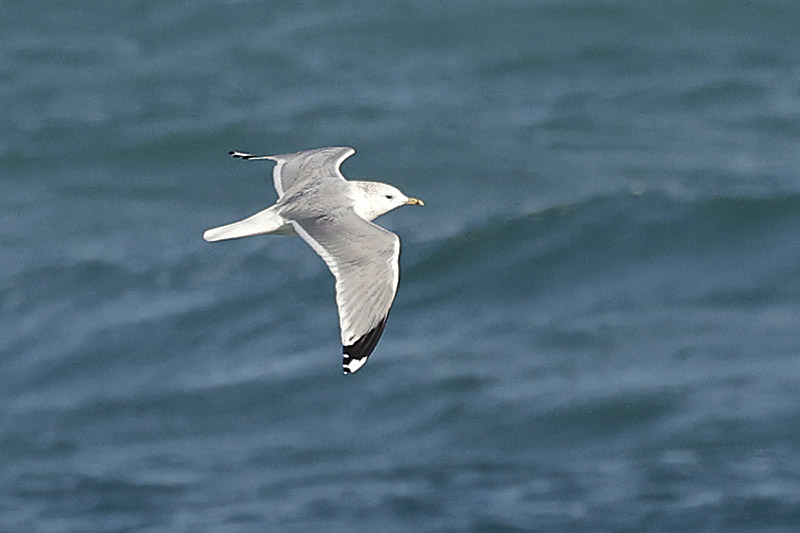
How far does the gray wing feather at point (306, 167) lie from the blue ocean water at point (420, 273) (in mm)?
3675

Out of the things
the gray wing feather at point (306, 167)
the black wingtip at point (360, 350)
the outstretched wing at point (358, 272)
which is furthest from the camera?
the gray wing feather at point (306, 167)

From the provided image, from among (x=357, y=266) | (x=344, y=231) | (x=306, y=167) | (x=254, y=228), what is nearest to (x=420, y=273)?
(x=306, y=167)

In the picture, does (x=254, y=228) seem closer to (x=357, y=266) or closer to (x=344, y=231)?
(x=344, y=231)

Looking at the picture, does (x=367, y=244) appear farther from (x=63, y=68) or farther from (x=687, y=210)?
(x=63, y=68)

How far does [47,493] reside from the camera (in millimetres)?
11680

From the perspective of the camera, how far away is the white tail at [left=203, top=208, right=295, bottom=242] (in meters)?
6.58

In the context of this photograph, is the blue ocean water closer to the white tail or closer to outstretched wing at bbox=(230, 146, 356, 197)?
outstretched wing at bbox=(230, 146, 356, 197)

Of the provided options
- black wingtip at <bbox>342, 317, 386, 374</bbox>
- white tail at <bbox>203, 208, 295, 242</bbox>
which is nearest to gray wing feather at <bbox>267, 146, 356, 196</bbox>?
white tail at <bbox>203, 208, 295, 242</bbox>

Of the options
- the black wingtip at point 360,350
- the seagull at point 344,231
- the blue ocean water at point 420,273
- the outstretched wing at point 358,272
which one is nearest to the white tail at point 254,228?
the seagull at point 344,231

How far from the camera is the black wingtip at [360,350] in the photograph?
550 cm

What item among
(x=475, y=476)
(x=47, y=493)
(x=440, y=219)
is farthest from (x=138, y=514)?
(x=440, y=219)

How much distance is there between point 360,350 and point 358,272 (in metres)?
0.51

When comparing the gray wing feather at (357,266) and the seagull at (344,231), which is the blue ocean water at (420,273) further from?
the gray wing feather at (357,266)

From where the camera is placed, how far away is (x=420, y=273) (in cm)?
1348
